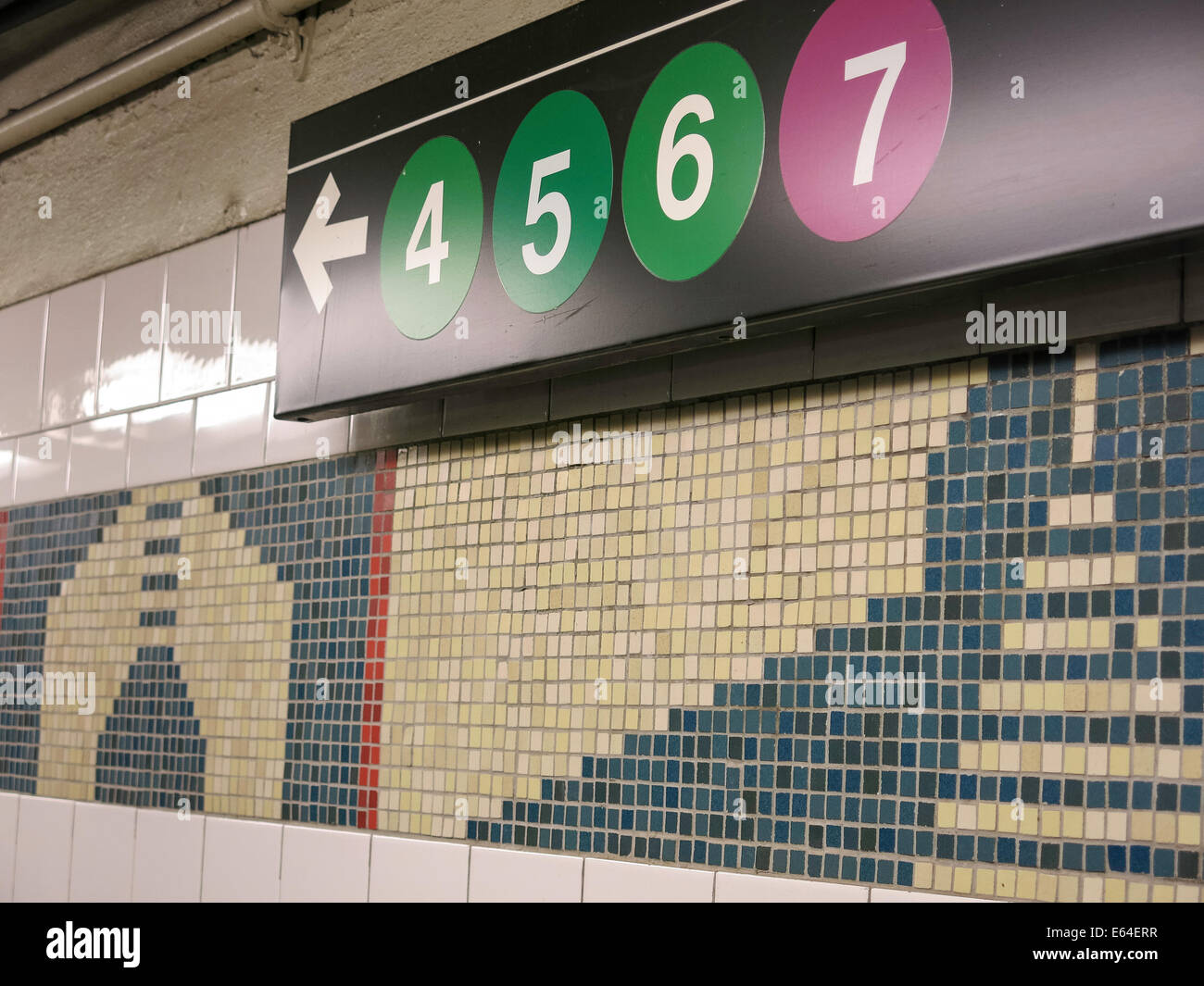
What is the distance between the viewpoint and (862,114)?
4.72 feet

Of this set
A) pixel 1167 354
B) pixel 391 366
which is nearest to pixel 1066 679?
pixel 1167 354

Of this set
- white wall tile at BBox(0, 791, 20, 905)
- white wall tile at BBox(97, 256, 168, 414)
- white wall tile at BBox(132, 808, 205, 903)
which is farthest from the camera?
white wall tile at BBox(0, 791, 20, 905)

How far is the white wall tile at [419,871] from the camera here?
6.65 ft

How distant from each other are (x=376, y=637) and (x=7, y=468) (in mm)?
1602

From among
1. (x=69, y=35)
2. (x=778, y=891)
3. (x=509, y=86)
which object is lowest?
(x=778, y=891)

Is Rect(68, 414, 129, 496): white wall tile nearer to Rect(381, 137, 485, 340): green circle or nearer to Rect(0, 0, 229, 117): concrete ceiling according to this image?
Rect(0, 0, 229, 117): concrete ceiling

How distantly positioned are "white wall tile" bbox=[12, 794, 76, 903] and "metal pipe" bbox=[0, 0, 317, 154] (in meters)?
1.75

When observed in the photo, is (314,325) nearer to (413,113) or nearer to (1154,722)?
(413,113)

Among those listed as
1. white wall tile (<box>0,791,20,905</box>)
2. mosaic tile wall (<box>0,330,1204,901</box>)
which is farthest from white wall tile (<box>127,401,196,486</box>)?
white wall tile (<box>0,791,20,905</box>)

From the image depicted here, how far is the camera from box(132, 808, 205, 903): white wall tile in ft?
8.39

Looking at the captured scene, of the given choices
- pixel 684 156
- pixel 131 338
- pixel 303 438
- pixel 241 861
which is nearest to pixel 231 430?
pixel 303 438

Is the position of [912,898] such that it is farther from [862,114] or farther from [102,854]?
[102,854]

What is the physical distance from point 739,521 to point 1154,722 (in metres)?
0.61
